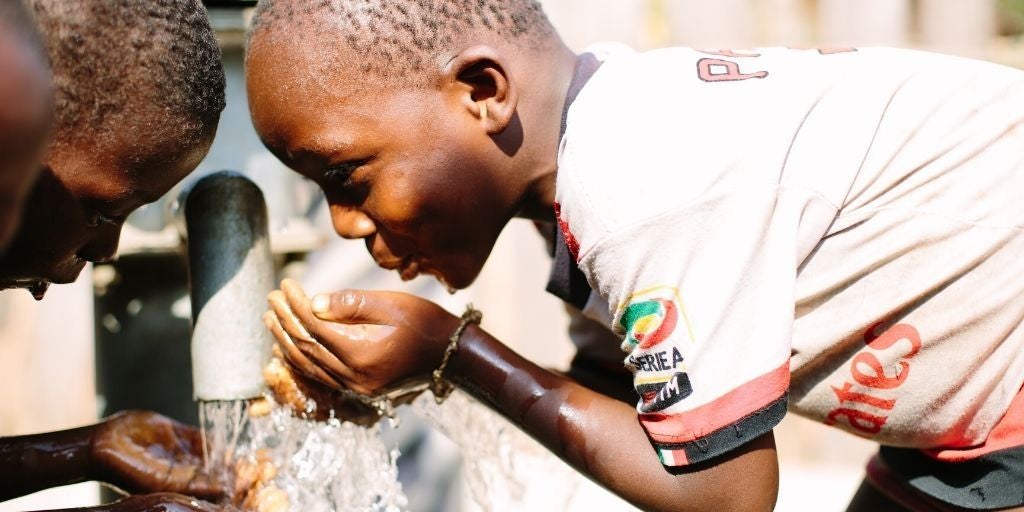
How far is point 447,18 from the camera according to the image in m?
1.66

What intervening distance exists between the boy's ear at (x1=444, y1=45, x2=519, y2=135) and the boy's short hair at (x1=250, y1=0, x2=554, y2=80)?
41mm

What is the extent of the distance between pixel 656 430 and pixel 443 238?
510 millimetres

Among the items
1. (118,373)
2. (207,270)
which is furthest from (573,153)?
(118,373)

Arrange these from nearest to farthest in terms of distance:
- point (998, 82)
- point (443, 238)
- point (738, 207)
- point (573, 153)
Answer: point (738, 207) → point (573, 153) → point (998, 82) → point (443, 238)

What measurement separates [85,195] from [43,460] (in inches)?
18.9

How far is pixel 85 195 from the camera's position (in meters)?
1.46

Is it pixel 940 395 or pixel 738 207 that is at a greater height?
pixel 738 207

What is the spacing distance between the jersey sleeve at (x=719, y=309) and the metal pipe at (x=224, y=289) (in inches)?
24.1

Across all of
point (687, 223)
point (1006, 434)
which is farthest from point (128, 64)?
point (1006, 434)

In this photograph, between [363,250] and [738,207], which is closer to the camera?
[738,207]

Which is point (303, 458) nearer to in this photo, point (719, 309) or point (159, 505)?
point (159, 505)

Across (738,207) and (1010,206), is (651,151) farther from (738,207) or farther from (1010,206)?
(1010,206)

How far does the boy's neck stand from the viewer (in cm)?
172

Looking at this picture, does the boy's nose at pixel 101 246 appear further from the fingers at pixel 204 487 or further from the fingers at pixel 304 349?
the fingers at pixel 204 487
